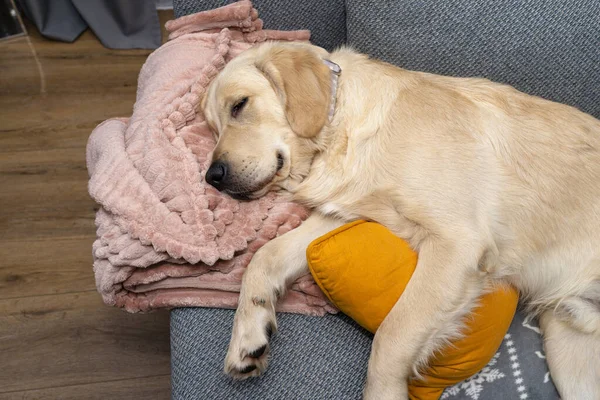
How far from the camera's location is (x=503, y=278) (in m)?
1.59

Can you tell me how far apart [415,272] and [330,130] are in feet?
1.68

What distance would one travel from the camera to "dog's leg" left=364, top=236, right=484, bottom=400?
1.43 metres

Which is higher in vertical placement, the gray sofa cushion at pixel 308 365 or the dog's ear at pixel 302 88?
the dog's ear at pixel 302 88

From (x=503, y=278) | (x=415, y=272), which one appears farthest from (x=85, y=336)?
(x=503, y=278)

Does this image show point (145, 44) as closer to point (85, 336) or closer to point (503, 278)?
point (85, 336)

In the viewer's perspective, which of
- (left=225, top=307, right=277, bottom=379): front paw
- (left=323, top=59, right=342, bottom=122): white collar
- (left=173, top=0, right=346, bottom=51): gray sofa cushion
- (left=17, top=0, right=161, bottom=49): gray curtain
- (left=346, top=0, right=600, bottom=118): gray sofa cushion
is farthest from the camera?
(left=17, top=0, right=161, bottom=49): gray curtain

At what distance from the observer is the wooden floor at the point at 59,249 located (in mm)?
2164

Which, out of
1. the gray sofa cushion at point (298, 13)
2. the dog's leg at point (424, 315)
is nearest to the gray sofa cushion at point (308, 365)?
the dog's leg at point (424, 315)

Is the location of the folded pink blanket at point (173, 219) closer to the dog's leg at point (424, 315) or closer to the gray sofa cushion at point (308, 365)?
the gray sofa cushion at point (308, 365)

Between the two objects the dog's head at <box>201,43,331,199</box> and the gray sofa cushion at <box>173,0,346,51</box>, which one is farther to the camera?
the gray sofa cushion at <box>173,0,346,51</box>

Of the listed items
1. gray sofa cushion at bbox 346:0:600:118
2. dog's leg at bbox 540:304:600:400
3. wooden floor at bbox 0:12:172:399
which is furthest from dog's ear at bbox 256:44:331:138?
wooden floor at bbox 0:12:172:399

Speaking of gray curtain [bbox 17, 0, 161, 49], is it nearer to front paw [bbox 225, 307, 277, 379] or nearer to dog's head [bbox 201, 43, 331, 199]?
dog's head [bbox 201, 43, 331, 199]

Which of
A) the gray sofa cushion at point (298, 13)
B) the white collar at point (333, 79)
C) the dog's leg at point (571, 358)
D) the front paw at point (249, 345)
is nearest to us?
the front paw at point (249, 345)

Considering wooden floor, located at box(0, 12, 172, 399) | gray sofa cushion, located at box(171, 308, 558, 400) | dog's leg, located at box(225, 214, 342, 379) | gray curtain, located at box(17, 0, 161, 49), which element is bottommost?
wooden floor, located at box(0, 12, 172, 399)
